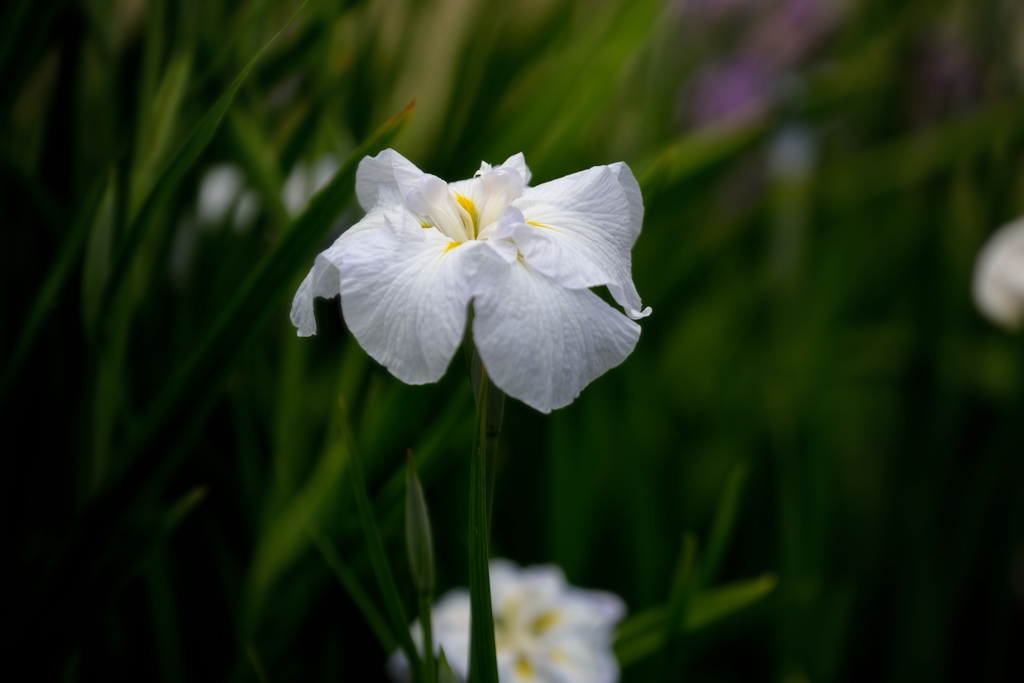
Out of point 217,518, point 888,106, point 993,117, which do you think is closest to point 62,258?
point 217,518

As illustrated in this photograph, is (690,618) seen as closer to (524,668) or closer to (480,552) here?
(524,668)

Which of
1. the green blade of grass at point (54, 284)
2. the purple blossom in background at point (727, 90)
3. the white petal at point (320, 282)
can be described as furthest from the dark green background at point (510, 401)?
the purple blossom in background at point (727, 90)

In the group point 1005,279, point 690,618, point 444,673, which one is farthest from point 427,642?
point 1005,279

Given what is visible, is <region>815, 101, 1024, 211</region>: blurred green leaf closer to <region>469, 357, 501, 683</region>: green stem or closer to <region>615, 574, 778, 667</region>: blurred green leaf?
<region>615, 574, 778, 667</region>: blurred green leaf

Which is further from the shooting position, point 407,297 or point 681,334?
point 681,334

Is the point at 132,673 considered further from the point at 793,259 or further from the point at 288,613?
the point at 793,259

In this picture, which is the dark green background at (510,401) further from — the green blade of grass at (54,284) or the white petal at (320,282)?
the white petal at (320,282)
